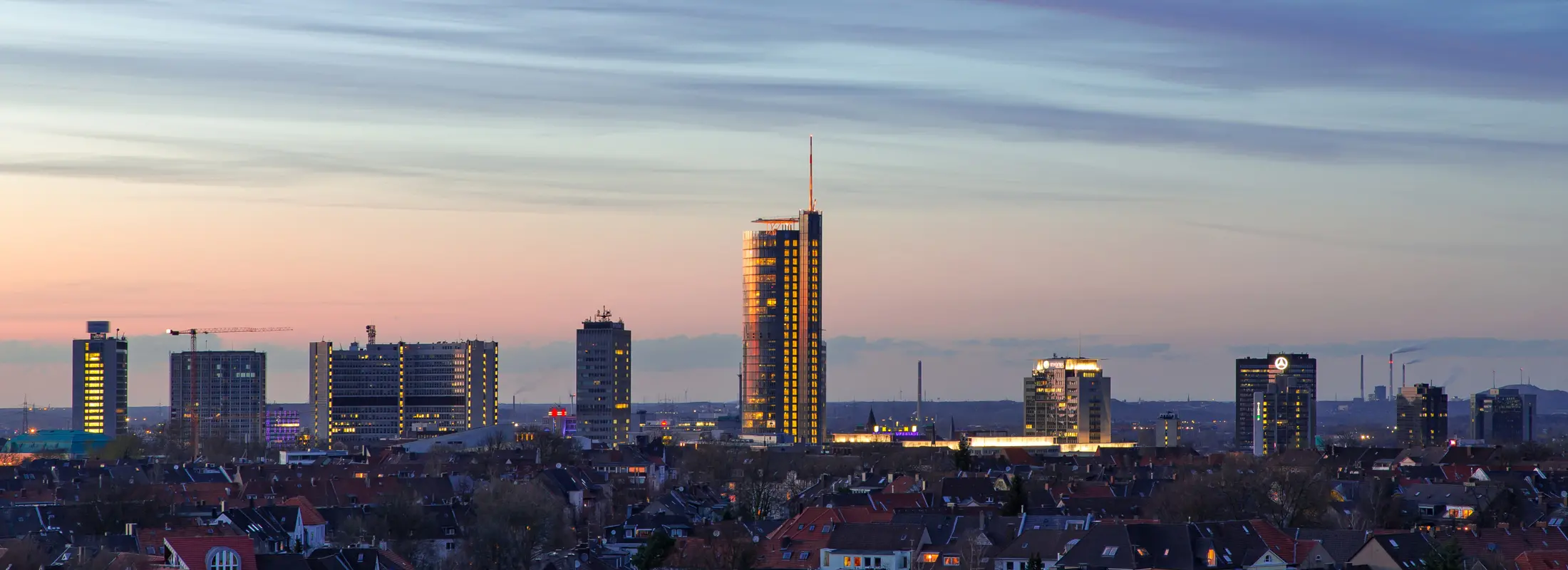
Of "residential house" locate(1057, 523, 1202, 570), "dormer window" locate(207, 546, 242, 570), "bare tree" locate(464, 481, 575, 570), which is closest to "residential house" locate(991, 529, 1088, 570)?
"residential house" locate(1057, 523, 1202, 570)

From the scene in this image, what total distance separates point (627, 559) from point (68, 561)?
25397mm

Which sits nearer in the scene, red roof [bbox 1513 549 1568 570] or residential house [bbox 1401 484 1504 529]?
red roof [bbox 1513 549 1568 570]

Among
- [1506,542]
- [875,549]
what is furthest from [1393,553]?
[875,549]

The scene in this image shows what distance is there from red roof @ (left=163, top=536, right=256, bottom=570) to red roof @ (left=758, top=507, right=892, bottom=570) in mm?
21223

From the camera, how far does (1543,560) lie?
231 ft

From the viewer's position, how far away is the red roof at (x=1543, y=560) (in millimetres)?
69375

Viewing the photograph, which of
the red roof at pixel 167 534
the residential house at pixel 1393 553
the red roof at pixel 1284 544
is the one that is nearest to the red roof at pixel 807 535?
the red roof at pixel 1284 544

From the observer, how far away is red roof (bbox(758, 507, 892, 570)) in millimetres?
→ 81188

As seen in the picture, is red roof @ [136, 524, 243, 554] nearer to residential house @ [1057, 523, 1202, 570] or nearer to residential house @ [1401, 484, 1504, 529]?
residential house @ [1057, 523, 1202, 570]

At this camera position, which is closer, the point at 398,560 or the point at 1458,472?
the point at 398,560

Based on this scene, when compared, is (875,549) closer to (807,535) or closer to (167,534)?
(807,535)

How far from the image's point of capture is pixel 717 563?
252 ft

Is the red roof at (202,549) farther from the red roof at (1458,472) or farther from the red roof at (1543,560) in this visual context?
the red roof at (1458,472)

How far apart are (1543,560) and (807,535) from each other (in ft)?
90.7
